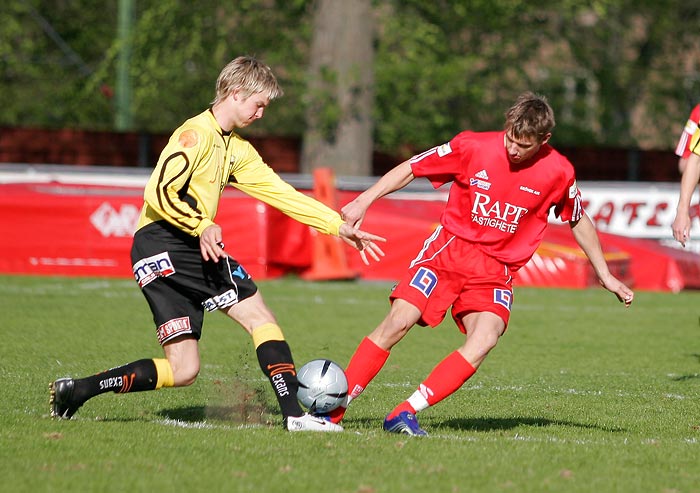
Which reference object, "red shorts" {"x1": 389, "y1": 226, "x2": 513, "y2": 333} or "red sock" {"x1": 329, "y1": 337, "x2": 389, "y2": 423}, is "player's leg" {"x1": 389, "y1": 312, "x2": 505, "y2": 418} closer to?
"red shorts" {"x1": 389, "y1": 226, "x2": 513, "y2": 333}

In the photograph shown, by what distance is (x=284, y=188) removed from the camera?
6633 millimetres

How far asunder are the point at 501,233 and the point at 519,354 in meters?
4.07

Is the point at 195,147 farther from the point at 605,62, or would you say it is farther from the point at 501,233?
the point at 605,62

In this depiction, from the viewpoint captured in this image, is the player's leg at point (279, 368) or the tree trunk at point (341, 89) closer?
the player's leg at point (279, 368)

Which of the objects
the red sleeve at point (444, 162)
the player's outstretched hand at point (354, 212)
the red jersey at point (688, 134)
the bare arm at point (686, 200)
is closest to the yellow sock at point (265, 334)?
the player's outstretched hand at point (354, 212)

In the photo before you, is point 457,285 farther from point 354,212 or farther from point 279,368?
point 279,368

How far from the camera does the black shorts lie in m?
6.29

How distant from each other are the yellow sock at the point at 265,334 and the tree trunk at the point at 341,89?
49.6ft

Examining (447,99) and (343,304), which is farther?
(447,99)

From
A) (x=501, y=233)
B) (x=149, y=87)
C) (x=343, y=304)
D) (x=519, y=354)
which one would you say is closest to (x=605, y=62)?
(x=149, y=87)

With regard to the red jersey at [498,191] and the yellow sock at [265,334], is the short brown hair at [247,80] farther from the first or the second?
the yellow sock at [265,334]

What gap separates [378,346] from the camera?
21.0 ft

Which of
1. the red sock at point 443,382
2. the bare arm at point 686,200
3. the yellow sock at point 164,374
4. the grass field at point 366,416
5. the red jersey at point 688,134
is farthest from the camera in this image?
the red jersey at point 688,134

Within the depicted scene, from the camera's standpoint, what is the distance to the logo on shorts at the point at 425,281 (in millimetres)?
6344
